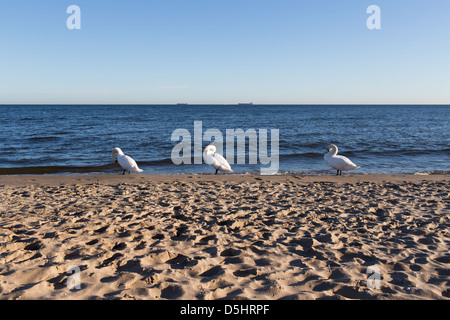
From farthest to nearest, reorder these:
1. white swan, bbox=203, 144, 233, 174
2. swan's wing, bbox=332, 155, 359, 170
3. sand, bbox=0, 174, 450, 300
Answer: swan's wing, bbox=332, 155, 359, 170
white swan, bbox=203, 144, 233, 174
sand, bbox=0, 174, 450, 300

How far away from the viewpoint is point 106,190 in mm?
8062

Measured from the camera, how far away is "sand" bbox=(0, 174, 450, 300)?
3.27 m

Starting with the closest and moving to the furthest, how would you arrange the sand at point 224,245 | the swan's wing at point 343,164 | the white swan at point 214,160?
the sand at point 224,245 → the white swan at point 214,160 → the swan's wing at point 343,164

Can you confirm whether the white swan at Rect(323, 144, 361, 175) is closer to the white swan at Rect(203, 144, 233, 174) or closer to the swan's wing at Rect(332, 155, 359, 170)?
the swan's wing at Rect(332, 155, 359, 170)

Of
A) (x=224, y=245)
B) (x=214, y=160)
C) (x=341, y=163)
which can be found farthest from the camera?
(x=341, y=163)

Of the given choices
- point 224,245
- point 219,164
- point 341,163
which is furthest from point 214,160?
point 224,245

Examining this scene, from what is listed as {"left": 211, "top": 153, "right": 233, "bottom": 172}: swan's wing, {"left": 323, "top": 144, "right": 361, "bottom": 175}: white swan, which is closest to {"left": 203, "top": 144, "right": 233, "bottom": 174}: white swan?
{"left": 211, "top": 153, "right": 233, "bottom": 172}: swan's wing

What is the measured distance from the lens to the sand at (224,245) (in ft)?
10.7

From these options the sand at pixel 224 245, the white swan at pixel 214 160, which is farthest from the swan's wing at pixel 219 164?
the sand at pixel 224 245

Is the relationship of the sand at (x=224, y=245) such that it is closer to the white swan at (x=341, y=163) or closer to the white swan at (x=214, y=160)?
the white swan at (x=214, y=160)

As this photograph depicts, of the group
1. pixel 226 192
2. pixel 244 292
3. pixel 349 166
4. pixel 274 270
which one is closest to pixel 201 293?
pixel 244 292

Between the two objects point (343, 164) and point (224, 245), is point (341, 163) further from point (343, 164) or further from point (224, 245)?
point (224, 245)

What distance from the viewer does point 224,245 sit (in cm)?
444
